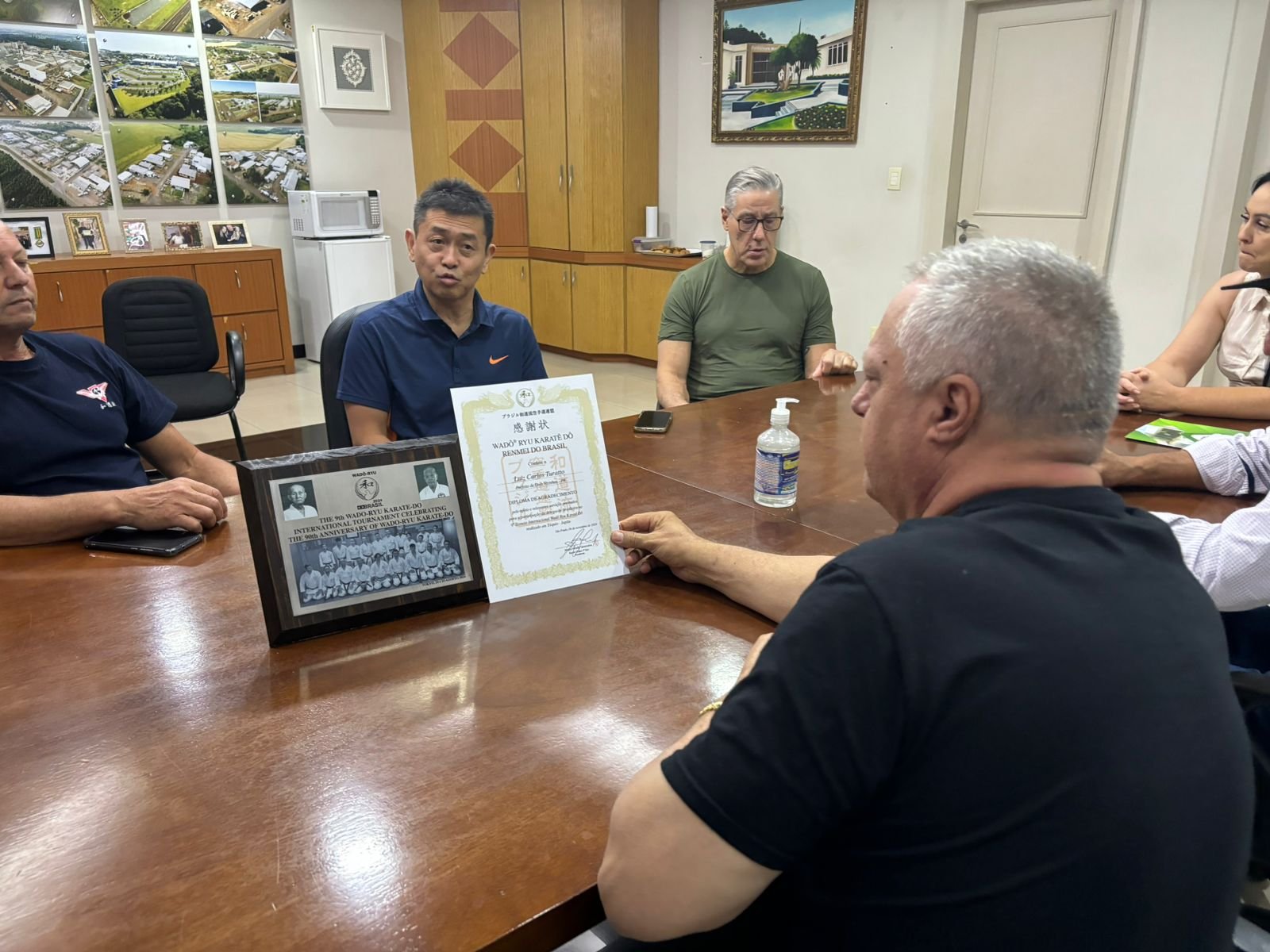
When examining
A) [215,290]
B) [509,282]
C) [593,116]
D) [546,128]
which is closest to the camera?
[215,290]

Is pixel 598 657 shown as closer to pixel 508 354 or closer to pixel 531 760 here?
pixel 531 760

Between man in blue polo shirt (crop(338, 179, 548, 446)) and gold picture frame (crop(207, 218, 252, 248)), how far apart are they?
183 inches

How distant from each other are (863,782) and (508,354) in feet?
6.45

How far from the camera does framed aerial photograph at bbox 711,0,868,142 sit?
17.5 feet

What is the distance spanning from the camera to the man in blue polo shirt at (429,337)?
226cm

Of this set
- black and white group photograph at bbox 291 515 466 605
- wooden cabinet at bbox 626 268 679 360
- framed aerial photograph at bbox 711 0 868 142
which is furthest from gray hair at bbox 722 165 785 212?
wooden cabinet at bbox 626 268 679 360

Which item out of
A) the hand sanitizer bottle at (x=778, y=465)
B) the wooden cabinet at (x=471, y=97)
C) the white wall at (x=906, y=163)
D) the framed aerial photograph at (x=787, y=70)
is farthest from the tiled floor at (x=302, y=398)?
the hand sanitizer bottle at (x=778, y=465)

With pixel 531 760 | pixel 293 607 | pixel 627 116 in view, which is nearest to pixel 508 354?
pixel 293 607

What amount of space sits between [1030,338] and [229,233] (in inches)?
262

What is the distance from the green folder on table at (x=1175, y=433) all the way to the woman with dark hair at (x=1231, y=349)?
117mm

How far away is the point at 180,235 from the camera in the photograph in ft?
20.1

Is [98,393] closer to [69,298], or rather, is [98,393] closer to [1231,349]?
[1231,349]

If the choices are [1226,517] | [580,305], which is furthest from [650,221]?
[1226,517]

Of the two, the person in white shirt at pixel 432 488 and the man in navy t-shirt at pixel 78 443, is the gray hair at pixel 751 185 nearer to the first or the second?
the man in navy t-shirt at pixel 78 443
